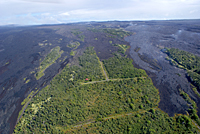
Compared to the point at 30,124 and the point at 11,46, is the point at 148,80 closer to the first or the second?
the point at 30,124

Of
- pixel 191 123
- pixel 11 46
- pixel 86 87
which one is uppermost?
pixel 11 46

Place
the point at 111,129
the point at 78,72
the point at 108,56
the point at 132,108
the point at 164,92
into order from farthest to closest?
the point at 108,56 < the point at 78,72 < the point at 164,92 < the point at 132,108 < the point at 111,129

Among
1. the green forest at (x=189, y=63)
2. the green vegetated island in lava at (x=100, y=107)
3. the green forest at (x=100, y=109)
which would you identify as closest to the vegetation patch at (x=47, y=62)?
the green vegetated island in lava at (x=100, y=107)

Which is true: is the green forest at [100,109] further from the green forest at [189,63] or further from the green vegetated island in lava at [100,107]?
the green forest at [189,63]

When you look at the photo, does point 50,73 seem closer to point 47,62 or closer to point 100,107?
point 47,62

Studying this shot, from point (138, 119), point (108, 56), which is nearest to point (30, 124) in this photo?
point (138, 119)

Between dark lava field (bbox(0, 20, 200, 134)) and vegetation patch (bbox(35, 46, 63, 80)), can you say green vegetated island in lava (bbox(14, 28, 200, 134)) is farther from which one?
dark lava field (bbox(0, 20, 200, 134))

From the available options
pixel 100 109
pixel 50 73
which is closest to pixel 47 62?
pixel 50 73
